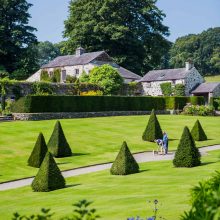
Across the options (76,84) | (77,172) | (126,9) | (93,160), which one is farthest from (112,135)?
(126,9)

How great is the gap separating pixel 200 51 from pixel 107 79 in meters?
88.5

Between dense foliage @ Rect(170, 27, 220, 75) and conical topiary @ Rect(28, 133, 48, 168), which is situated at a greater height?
dense foliage @ Rect(170, 27, 220, 75)

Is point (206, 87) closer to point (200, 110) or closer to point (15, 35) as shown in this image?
point (200, 110)

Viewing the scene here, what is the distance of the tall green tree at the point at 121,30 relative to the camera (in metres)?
81.6

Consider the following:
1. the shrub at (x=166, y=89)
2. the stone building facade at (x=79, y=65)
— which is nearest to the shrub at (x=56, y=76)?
the stone building facade at (x=79, y=65)

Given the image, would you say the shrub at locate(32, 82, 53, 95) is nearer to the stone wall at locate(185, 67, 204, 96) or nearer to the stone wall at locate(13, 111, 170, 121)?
the stone wall at locate(13, 111, 170, 121)

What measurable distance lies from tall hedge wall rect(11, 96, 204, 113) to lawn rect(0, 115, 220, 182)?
3.09 m

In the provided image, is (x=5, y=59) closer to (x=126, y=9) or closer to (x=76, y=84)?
(x=76, y=84)

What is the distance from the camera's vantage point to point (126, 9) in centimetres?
8406

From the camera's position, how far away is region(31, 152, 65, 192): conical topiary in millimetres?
18766

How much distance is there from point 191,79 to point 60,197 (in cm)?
5776

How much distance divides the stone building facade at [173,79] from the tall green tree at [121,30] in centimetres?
979

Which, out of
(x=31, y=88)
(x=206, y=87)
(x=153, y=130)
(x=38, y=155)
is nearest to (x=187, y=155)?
(x=38, y=155)

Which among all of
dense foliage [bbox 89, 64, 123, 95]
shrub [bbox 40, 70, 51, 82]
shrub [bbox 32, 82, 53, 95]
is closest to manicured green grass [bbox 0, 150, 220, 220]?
shrub [bbox 32, 82, 53, 95]
